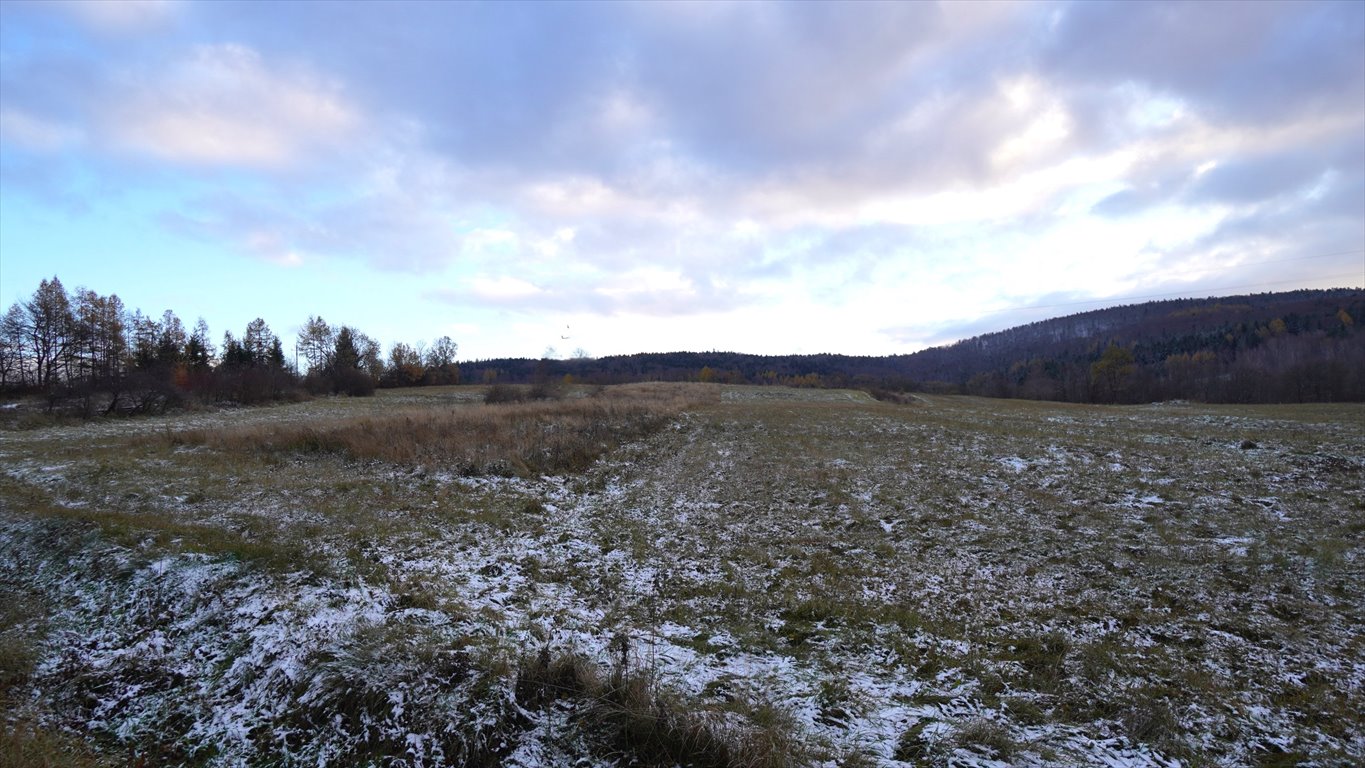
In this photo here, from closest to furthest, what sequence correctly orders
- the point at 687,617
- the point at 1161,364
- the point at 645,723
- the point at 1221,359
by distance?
the point at 645,723
the point at 687,617
the point at 1221,359
the point at 1161,364

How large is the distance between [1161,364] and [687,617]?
144395mm

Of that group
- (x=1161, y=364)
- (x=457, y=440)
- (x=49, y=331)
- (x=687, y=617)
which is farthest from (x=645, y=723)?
(x=1161, y=364)

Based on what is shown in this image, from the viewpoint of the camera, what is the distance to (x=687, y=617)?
7.29 meters

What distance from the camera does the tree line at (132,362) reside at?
114 feet

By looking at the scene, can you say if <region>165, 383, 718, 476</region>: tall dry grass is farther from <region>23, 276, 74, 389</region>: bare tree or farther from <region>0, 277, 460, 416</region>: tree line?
<region>23, 276, 74, 389</region>: bare tree

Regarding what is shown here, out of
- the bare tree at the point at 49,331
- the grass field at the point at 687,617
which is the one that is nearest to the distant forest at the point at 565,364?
the bare tree at the point at 49,331

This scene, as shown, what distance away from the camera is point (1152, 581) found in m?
8.07

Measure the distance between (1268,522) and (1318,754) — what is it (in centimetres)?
846

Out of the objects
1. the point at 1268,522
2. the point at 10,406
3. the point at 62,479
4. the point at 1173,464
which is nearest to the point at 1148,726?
the point at 1268,522

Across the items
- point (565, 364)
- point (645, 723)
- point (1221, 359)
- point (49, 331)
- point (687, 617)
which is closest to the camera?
point (645, 723)

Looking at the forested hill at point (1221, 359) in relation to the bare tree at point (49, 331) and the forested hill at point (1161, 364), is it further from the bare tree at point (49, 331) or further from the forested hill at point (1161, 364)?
the bare tree at point (49, 331)

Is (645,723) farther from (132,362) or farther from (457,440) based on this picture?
(132,362)

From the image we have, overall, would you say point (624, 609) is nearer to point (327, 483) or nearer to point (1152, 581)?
point (1152, 581)

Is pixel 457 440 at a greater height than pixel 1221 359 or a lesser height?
lesser
